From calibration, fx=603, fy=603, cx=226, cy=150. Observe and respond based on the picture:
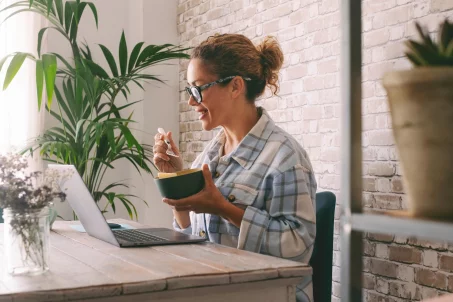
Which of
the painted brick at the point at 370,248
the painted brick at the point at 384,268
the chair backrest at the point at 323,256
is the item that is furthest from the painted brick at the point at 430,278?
the chair backrest at the point at 323,256

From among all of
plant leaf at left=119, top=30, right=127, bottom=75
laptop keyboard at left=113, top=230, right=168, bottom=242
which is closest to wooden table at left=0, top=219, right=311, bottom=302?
laptop keyboard at left=113, top=230, right=168, bottom=242

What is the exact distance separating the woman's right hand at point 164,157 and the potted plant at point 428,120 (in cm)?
178

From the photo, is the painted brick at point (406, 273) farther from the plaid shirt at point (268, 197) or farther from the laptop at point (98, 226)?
the laptop at point (98, 226)

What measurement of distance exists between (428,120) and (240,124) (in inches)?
71.1

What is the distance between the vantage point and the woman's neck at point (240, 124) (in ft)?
7.77

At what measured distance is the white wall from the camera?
13.6 feet

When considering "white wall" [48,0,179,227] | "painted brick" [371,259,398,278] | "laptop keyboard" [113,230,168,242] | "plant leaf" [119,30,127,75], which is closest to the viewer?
"laptop keyboard" [113,230,168,242]

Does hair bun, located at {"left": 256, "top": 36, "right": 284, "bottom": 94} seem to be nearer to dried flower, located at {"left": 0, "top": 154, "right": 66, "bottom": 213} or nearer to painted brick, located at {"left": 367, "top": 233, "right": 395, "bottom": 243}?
painted brick, located at {"left": 367, "top": 233, "right": 395, "bottom": 243}

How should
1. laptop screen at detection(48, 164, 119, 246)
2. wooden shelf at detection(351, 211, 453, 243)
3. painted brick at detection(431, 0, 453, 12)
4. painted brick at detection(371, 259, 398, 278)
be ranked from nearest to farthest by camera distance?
wooden shelf at detection(351, 211, 453, 243) → laptop screen at detection(48, 164, 119, 246) → painted brick at detection(431, 0, 453, 12) → painted brick at detection(371, 259, 398, 278)

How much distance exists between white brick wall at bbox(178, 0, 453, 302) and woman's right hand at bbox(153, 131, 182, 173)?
0.74 m

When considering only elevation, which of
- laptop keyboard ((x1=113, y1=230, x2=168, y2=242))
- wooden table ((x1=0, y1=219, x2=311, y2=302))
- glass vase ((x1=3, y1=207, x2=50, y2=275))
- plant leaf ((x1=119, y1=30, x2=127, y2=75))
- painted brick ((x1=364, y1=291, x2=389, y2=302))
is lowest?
painted brick ((x1=364, y1=291, x2=389, y2=302))

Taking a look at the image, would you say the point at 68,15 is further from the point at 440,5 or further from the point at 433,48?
the point at 433,48

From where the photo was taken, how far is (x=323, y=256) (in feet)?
Answer: 7.11

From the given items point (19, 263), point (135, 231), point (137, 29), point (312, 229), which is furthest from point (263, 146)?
point (137, 29)
